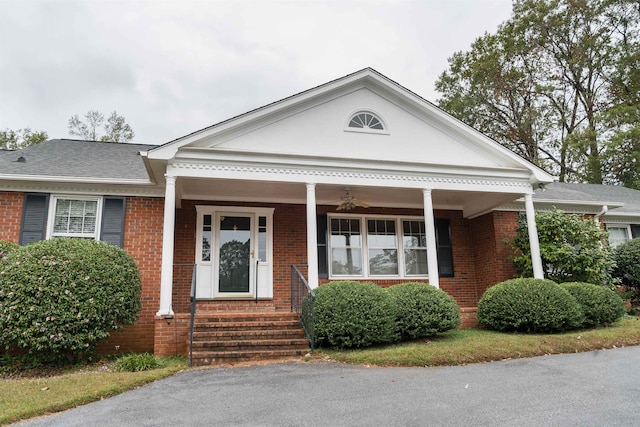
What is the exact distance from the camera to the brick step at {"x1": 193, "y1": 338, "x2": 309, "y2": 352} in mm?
7191

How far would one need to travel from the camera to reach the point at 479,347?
7090 millimetres

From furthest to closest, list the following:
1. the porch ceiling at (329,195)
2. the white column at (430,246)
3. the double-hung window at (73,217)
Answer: the porch ceiling at (329,195) → the white column at (430,246) → the double-hung window at (73,217)

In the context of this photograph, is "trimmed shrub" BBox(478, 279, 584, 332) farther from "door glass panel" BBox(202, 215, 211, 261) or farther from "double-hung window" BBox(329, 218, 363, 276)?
"door glass panel" BBox(202, 215, 211, 261)

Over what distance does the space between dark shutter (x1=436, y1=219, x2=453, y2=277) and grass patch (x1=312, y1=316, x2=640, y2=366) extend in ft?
10.4

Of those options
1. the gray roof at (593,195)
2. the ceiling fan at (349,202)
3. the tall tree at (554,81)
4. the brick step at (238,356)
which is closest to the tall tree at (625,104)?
the tall tree at (554,81)

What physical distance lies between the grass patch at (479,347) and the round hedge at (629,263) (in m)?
3.75

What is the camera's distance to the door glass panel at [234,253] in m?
10.1

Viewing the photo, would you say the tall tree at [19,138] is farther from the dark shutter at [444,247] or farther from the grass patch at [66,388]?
the dark shutter at [444,247]

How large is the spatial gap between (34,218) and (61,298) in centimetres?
296

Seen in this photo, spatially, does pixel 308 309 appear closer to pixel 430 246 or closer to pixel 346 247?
pixel 430 246

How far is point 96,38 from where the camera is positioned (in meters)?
18.6

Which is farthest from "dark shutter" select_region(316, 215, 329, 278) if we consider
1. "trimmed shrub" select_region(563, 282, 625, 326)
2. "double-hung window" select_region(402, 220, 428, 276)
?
"trimmed shrub" select_region(563, 282, 625, 326)

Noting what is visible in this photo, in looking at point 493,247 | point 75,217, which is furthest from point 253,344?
point 493,247

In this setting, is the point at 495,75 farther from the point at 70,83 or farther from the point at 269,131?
the point at 70,83
